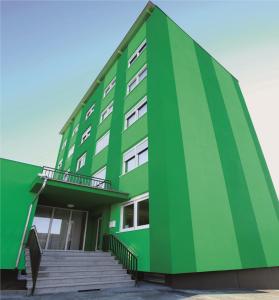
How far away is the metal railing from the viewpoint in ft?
28.4

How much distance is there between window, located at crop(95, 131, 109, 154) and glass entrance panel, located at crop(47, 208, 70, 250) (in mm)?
4938

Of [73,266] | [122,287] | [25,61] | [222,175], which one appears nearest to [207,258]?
[122,287]

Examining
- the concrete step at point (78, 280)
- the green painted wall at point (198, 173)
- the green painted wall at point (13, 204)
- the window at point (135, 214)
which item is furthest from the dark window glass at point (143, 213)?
the green painted wall at point (13, 204)

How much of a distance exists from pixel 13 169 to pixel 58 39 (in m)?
6.50

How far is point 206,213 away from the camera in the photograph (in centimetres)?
908

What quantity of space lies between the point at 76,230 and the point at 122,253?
5.85m

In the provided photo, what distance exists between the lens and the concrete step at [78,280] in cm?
648

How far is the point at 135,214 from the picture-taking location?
10031mm

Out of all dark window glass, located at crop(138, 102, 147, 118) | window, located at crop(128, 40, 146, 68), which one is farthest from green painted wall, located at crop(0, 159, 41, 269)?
window, located at crop(128, 40, 146, 68)

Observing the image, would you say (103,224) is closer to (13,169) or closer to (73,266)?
(73,266)

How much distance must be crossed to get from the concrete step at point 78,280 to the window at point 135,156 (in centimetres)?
509

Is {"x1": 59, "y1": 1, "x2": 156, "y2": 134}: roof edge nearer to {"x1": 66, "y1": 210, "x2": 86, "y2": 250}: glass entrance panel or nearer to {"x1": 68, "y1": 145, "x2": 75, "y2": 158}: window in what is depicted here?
{"x1": 68, "y1": 145, "x2": 75, "y2": 158}: window

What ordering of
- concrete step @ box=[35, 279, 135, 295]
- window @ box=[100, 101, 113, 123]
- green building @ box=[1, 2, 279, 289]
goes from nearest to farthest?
concrete step @ box=[35, 279, 135, 295] < green building @ box=[1, 2, 279, 289] < window @ box=[100, 101, 113, 123]

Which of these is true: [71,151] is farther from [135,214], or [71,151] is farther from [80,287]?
[80,287]
